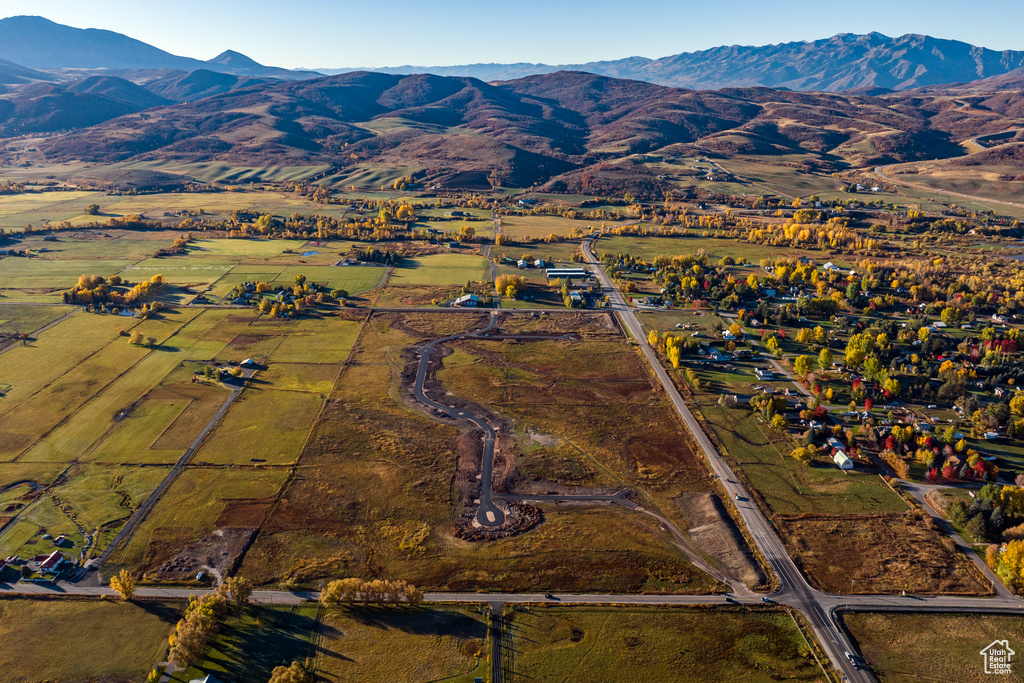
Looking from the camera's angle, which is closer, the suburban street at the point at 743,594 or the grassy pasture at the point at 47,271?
the suburban street at the point at 743,594

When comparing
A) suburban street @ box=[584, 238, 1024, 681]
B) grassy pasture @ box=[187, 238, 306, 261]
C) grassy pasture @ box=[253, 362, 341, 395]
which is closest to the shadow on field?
grassy pasture @ box=[253, 362, 341, 395]

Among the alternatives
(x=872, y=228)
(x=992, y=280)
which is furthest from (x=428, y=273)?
(x=872, y=228)

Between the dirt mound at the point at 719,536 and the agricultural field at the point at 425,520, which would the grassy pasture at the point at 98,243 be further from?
the dirt mound at the point at 719,536

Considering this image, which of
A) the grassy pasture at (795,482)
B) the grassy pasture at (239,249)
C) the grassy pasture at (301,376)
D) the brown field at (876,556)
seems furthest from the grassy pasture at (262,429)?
the grassy pasture at (239,249)

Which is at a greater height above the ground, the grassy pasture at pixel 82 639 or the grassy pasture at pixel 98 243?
the grassy pasture at pixel 98 243

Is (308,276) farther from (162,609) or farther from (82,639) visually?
(82,639)

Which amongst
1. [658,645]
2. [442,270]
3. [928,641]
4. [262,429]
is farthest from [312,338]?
[928,641]

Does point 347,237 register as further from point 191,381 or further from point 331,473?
point 331,473
